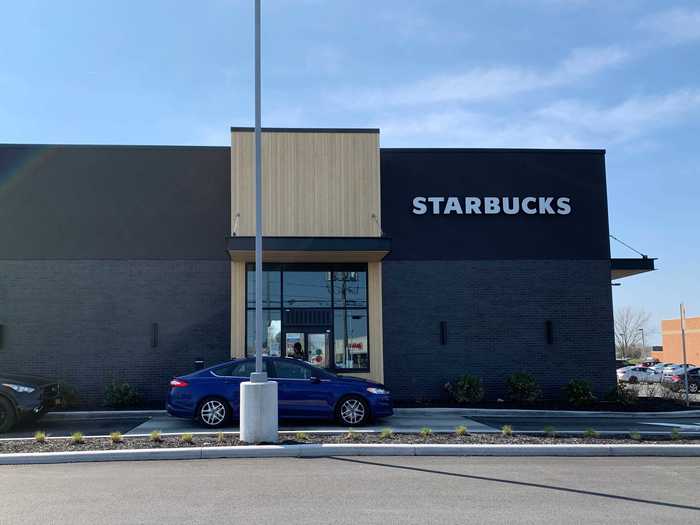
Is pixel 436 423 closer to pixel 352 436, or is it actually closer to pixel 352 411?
pixel 352 411

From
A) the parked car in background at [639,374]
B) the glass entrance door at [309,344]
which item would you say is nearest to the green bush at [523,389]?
the glass entrance door at [309,344]

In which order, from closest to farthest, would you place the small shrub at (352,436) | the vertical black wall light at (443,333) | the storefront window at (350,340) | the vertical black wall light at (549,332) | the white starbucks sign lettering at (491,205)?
the small shrub at (352,436) → the storefront window at (350,340) → the vertical black wall light at (443,333) → the vertical black wall light at (549,332) → the white starbucks sign lettering at (491,205)

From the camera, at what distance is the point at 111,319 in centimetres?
1800

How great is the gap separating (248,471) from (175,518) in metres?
2.42

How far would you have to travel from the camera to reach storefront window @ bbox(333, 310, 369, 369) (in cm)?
1839

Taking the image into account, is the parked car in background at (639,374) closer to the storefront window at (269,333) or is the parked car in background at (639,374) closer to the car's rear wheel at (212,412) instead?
the storefront window at (269,333)

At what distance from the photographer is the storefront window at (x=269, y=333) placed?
18.2 metres

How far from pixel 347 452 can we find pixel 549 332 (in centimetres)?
1027

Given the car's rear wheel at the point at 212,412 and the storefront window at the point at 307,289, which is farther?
the storefront window at the point at 307,289

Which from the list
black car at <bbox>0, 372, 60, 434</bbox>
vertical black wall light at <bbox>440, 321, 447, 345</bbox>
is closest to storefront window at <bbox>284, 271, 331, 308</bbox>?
vertical black wall light at <bbox>440, 321, 447, 345</bbox>

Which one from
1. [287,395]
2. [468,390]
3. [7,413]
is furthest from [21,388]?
[468,390]

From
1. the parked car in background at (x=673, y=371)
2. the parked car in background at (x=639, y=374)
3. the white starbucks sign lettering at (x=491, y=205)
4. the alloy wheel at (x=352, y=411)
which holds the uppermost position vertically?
the white starbucks sign lettering at (x=491, y=205)

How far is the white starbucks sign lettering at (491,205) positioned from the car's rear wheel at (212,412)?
849 cm

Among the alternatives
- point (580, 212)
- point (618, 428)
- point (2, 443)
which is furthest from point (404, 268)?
point (2, 443)
